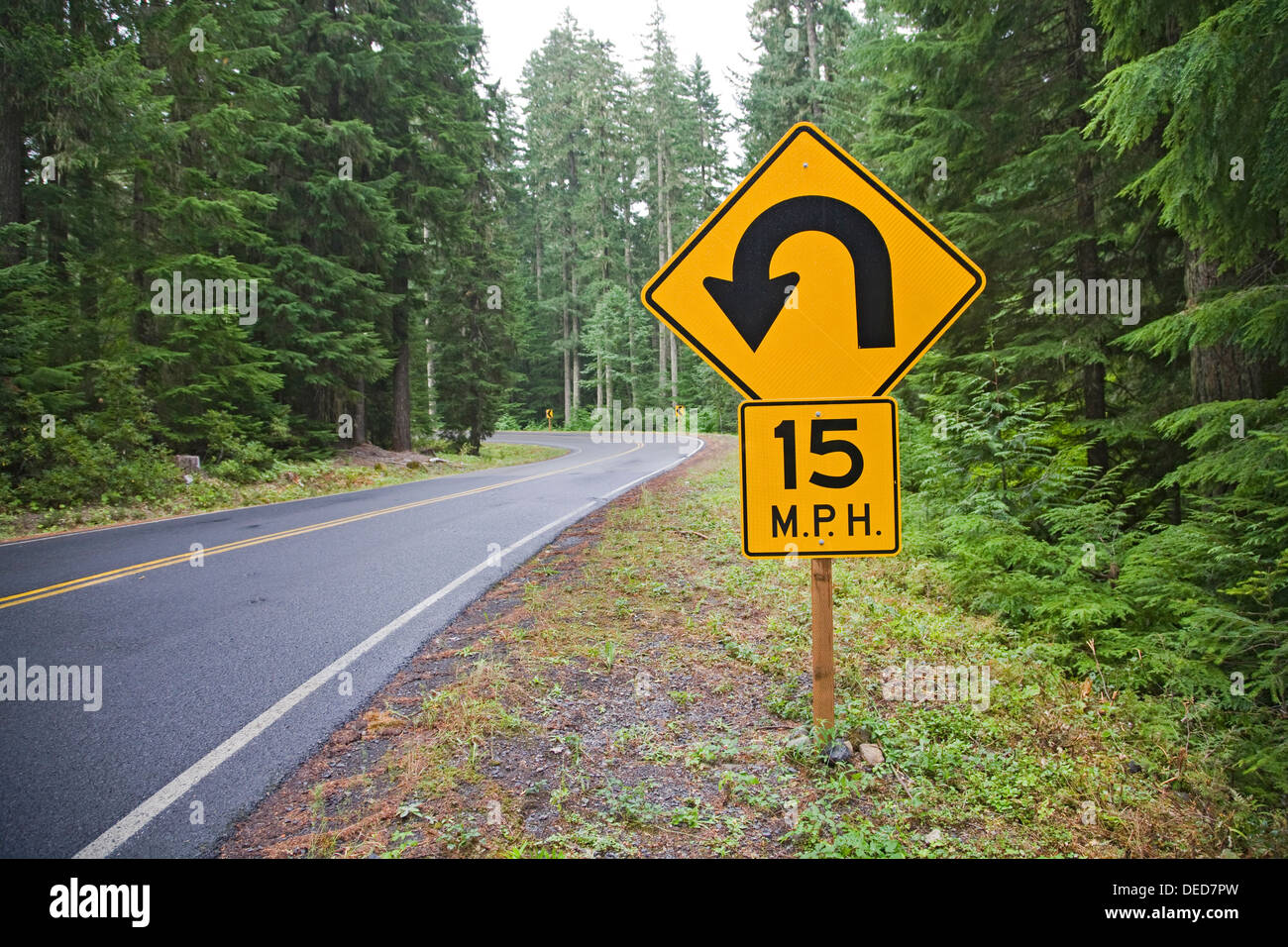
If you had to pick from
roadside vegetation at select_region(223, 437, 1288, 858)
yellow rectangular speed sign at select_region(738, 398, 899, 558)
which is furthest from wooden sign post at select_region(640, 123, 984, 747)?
roadside vegetation at select_region(223, 437, 1288, 858)

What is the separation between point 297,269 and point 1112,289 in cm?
1768

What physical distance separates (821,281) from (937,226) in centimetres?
712

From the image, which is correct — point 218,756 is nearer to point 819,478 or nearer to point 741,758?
point 741,758

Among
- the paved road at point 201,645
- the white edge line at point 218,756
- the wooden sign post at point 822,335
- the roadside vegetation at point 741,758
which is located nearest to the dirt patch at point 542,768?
the roadside vegetation at point 741,758

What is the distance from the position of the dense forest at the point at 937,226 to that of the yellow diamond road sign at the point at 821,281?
90.7 inches

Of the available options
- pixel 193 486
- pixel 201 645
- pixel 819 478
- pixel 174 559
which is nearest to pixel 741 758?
pixel 819 478

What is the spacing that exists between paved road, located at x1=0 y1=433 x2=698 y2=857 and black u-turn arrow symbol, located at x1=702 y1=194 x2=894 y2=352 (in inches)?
120

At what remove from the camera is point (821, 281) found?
3.09 m

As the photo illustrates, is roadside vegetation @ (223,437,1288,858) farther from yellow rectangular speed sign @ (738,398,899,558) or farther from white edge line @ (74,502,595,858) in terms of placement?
yellow rectangular speed sign @ (738,398,899,558)

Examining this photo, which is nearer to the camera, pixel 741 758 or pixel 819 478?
pixel 819 478

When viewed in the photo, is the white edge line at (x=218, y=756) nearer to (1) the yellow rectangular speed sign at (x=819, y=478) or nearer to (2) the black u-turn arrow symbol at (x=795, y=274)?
(1) the yellow rectangular speed sign at (x=819, y=478)

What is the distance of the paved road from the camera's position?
2902mm
